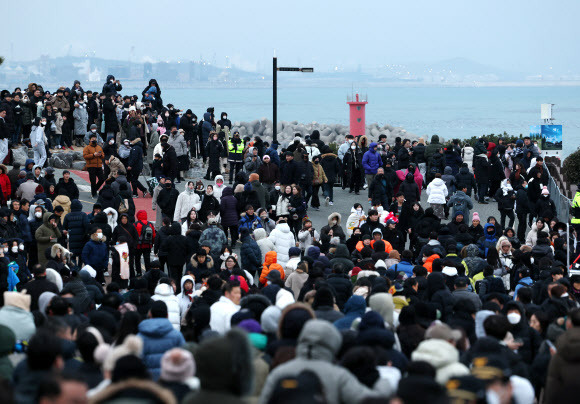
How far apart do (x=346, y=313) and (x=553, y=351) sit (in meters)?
2.03

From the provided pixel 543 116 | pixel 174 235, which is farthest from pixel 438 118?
pixel 174 235

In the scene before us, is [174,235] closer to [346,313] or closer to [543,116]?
[346,313]

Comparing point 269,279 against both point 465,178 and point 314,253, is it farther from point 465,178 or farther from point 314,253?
point 465,178

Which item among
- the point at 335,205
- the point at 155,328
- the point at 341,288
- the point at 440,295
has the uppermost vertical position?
the point at 155,328

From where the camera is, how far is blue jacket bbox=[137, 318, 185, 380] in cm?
761

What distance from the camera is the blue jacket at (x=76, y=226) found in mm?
15031

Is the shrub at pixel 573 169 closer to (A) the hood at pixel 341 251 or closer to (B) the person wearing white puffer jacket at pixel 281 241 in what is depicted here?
(B) the person wearing white puffer jacket at pixel 281 241

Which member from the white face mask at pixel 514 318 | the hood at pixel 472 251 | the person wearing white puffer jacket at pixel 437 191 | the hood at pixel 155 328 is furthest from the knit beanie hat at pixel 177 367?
the person wearing white puffer jacket at pixel 437 191

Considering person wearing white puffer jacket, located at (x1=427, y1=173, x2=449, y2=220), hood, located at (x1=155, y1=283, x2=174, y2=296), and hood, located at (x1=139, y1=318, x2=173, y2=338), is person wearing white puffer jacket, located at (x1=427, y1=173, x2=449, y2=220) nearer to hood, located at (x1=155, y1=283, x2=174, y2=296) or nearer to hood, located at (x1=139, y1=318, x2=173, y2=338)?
hood, located at (x1=155, y1=283, x2=174, y2=296)

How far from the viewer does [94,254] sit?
14039mm

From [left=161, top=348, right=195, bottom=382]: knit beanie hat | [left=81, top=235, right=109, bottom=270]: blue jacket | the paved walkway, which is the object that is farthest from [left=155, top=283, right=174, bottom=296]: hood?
the paved walkway

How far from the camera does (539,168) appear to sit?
18.6 metres

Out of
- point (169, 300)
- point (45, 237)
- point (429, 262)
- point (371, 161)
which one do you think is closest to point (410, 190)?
point (371, 161)

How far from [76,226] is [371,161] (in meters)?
8.58
